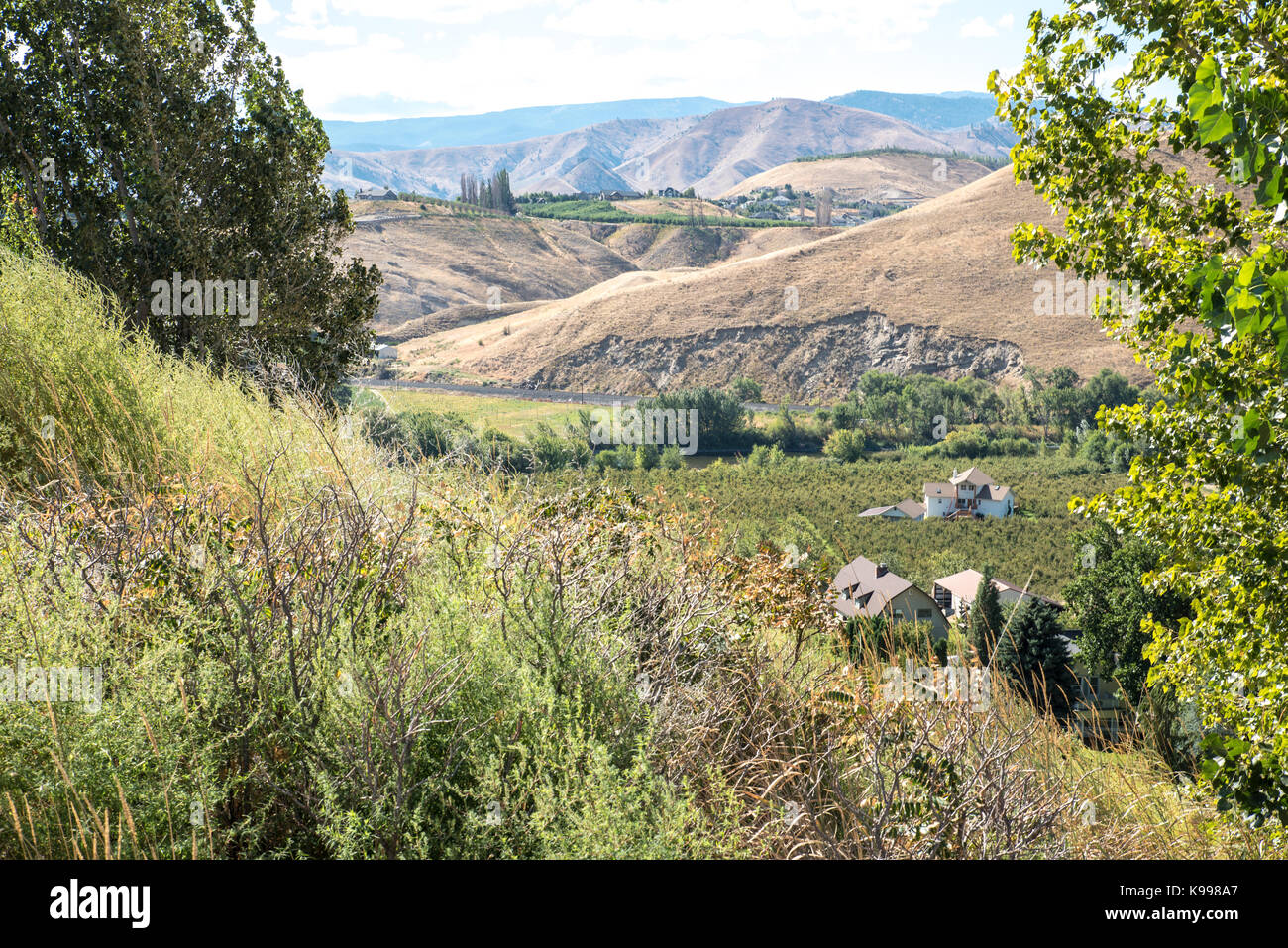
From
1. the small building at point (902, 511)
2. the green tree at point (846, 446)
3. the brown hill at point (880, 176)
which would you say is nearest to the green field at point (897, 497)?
the small building at point (902, 511)

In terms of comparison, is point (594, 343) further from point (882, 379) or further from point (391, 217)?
point (391, 217)

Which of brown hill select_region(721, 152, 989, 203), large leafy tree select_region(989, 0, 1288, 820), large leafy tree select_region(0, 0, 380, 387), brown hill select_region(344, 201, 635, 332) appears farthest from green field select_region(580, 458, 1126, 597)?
brown hill select_region(721, 152, 989, 203)

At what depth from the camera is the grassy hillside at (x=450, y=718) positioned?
2.12 meters

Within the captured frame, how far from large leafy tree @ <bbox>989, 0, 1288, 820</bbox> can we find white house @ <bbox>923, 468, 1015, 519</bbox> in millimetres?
35249

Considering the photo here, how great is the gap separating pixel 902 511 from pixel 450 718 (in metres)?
38.3

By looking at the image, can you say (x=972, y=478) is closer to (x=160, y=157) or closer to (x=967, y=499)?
(x=967, y=499)

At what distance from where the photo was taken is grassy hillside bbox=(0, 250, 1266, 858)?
212 centimetres

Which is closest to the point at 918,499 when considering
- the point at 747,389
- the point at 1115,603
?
the point at 747,389

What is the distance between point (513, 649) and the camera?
2.73 m

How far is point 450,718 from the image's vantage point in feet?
8.02

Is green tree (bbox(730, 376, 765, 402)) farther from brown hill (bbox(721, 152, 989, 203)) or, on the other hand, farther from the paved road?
brown hill (bbox(721, 152, 989, 203))

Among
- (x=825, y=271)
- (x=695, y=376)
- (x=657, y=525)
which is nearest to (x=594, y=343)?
(x=695, y=376)
